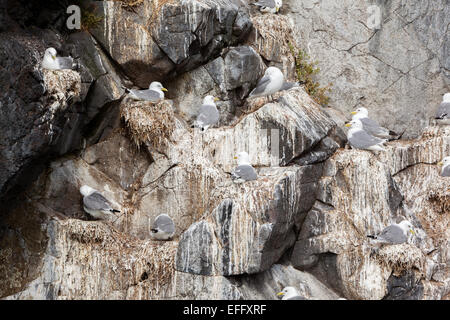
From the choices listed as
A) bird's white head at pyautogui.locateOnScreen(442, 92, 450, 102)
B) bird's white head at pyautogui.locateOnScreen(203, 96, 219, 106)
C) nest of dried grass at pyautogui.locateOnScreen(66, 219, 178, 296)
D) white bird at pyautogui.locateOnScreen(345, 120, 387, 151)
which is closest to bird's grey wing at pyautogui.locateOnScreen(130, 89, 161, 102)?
bird's white head at pyautogui.locateOnScreen(203, 96, 219, 106)

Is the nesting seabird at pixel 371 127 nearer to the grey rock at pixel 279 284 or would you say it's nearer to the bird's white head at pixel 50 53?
the grey rock at pixel 279 284

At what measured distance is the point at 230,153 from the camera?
12695 mm

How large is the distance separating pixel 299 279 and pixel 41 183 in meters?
4.44

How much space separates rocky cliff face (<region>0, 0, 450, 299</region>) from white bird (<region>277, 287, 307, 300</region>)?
0.29 meters

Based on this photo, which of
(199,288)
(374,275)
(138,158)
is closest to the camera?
(199,288)

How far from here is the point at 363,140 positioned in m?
12.8

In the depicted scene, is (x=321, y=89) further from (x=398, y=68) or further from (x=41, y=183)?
(x=41, y=183)

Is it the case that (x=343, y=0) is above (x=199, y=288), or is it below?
above

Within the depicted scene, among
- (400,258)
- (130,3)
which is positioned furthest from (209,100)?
(400,258)

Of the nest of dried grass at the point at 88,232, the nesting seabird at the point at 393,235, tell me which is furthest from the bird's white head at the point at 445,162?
the nest of dried grass at the point at 88,232

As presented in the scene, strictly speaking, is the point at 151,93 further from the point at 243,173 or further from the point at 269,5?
the point at 269,5

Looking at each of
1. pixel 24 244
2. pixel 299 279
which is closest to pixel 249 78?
pixel 299 279

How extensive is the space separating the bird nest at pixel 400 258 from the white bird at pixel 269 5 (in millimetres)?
5175

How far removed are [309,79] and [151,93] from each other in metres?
3.55
